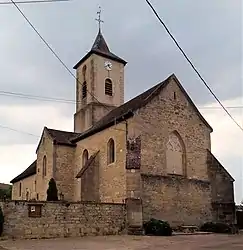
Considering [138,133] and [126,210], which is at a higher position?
[138,133]

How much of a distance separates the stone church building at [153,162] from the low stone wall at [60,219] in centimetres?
261

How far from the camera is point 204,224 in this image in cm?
2783

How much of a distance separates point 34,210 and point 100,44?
27.4 m

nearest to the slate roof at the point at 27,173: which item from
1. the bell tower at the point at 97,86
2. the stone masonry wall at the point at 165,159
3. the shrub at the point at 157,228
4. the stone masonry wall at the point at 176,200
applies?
the bell tower at the point at 97,86

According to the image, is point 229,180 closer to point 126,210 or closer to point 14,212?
point 126,210

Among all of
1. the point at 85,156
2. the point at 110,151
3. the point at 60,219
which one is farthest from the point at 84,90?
the point at 60,219

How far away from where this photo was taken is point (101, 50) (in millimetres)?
42875

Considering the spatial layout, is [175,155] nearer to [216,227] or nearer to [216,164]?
[216,164]

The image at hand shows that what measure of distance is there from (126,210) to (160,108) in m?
8.20

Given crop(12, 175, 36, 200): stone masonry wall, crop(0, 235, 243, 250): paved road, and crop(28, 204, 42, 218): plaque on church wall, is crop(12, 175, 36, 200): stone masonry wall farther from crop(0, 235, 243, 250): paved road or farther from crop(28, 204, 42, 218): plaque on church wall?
crop(0, 235, 243, 250): paved road

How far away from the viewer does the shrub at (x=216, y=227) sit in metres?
26.2

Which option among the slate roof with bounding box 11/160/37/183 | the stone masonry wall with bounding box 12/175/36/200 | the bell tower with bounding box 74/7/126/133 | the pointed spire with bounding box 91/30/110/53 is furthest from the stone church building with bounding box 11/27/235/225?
the pointed spire with bounding box 91/30/110/53

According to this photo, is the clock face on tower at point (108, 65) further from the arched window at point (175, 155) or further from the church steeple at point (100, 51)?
the arched window at point (175, 155)

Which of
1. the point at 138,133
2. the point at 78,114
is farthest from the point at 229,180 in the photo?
the point at 78,114
